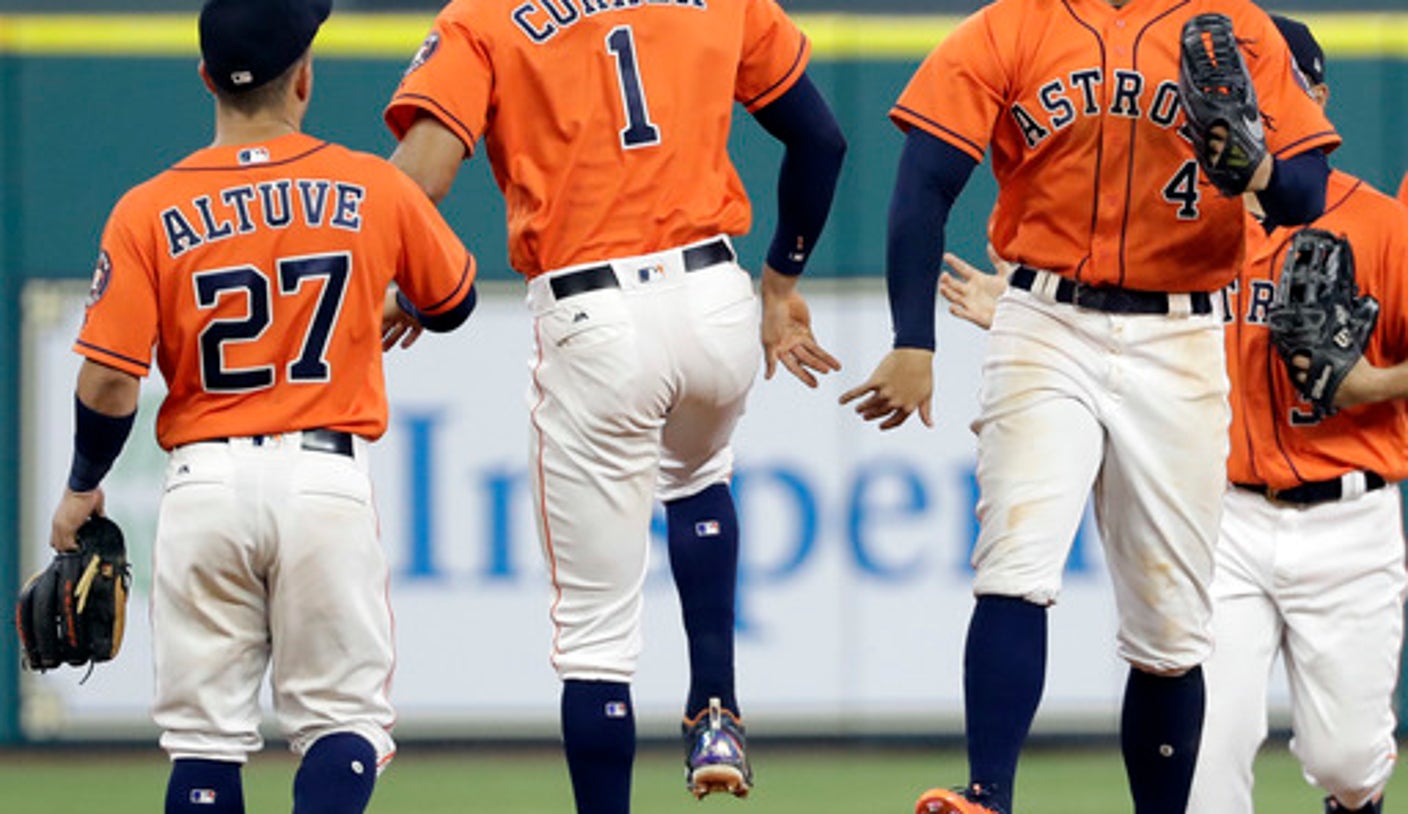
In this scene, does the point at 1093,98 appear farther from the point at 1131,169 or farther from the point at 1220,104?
the point at 1220,104

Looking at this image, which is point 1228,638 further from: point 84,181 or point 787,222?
point 84,181

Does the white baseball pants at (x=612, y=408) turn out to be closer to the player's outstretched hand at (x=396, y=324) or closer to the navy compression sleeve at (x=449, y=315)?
the navy compression sleeve at (x=449, y=315)

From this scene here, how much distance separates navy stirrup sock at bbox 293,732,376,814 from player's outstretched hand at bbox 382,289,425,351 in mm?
850

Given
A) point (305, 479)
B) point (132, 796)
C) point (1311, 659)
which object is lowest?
point (132, 796)

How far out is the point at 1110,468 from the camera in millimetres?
5090

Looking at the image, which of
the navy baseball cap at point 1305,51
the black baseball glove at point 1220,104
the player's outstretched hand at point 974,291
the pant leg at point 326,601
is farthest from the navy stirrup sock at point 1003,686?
the navy baseball cap at point 1305,51

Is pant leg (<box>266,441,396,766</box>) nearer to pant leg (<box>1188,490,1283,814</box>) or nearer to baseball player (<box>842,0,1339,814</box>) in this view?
baseball player (<box>842,0,1339,814</box>)

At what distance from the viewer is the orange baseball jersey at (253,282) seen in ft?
15.8

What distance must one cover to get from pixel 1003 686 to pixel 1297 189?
114 centimetres

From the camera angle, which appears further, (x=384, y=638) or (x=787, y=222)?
(x=787, y=222)

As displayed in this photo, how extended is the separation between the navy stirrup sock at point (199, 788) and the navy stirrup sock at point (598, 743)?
691mm

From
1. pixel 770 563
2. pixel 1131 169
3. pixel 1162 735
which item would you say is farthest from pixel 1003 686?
pixel 770 563

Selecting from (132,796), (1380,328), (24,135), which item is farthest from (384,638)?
(24,135)

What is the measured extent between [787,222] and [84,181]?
4.08 metres
